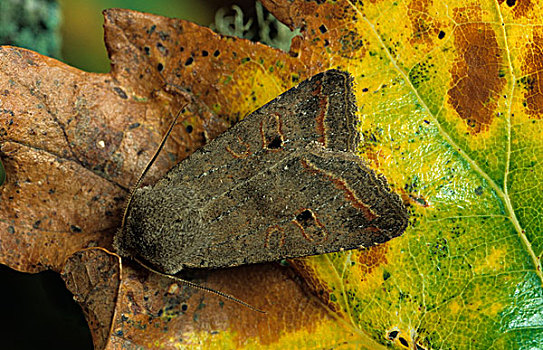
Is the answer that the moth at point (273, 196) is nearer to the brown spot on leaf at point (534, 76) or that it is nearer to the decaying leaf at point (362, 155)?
the decaying leaf at point (362, 155)

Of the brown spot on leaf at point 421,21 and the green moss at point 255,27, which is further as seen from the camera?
the green moss at point 255,27

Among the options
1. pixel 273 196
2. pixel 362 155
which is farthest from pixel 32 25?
pixel 362 155

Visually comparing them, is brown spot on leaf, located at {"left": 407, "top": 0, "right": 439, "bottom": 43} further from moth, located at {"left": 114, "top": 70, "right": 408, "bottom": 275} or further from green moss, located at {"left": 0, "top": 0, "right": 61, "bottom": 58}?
green moss, located at {"left": 0, "top": 0, "right": 61, "bottom": 58}

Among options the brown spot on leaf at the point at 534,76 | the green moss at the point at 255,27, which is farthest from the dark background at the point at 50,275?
the brown spot on leaf at the point at 534,76

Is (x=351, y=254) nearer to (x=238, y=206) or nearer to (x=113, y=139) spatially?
(x=238, y=206)

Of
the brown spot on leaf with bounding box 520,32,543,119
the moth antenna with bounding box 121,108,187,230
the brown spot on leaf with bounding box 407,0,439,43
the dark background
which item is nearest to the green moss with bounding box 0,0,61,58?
the dark background

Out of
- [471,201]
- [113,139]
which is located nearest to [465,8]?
[471,201]

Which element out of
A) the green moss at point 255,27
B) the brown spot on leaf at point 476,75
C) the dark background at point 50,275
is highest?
the brown spot on leaf at point 476,75

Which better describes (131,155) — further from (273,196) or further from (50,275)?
(50,275)
